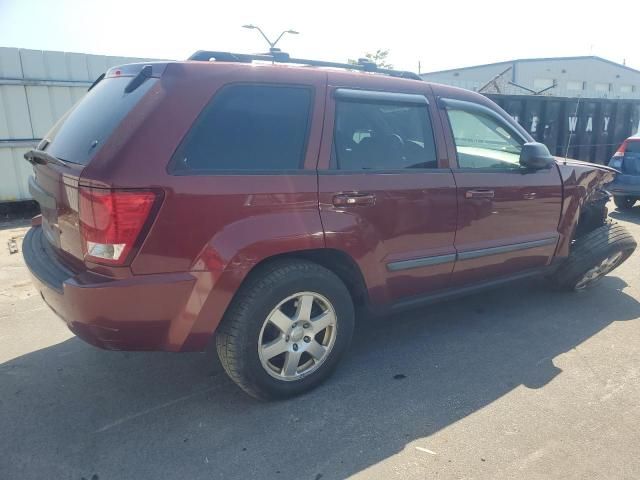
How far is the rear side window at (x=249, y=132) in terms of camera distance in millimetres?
2488

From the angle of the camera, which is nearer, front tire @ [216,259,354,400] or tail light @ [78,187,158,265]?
tail light @ [78,187,158,265]

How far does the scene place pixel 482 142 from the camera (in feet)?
12.4

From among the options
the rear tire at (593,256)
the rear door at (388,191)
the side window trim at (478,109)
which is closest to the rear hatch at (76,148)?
the rear door at (388,191)

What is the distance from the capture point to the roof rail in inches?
113

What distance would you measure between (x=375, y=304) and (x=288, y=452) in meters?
1.11

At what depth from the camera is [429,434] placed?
8.59 feet

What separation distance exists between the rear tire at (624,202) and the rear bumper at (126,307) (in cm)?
874

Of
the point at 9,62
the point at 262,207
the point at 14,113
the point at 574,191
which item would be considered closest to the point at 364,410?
the point at 262,207

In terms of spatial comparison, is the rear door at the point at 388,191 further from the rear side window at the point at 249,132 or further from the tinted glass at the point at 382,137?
the rear side window at the point at 249,132

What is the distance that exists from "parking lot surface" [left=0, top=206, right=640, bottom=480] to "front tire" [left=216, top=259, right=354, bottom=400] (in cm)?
17

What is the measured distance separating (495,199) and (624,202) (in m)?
6.63

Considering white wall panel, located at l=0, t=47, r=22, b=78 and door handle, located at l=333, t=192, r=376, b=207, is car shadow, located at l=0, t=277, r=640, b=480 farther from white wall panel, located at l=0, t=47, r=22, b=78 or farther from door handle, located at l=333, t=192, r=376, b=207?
white wall panel, located at l=0, t=47, r=22, b=78

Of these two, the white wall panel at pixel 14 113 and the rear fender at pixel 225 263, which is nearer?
the rear fender at pixel 225 263

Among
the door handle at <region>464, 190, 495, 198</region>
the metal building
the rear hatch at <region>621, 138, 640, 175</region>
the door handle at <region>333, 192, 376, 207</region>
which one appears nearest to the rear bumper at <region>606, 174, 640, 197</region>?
the rear hatch at <region>621, 138, 640, 175</region>
